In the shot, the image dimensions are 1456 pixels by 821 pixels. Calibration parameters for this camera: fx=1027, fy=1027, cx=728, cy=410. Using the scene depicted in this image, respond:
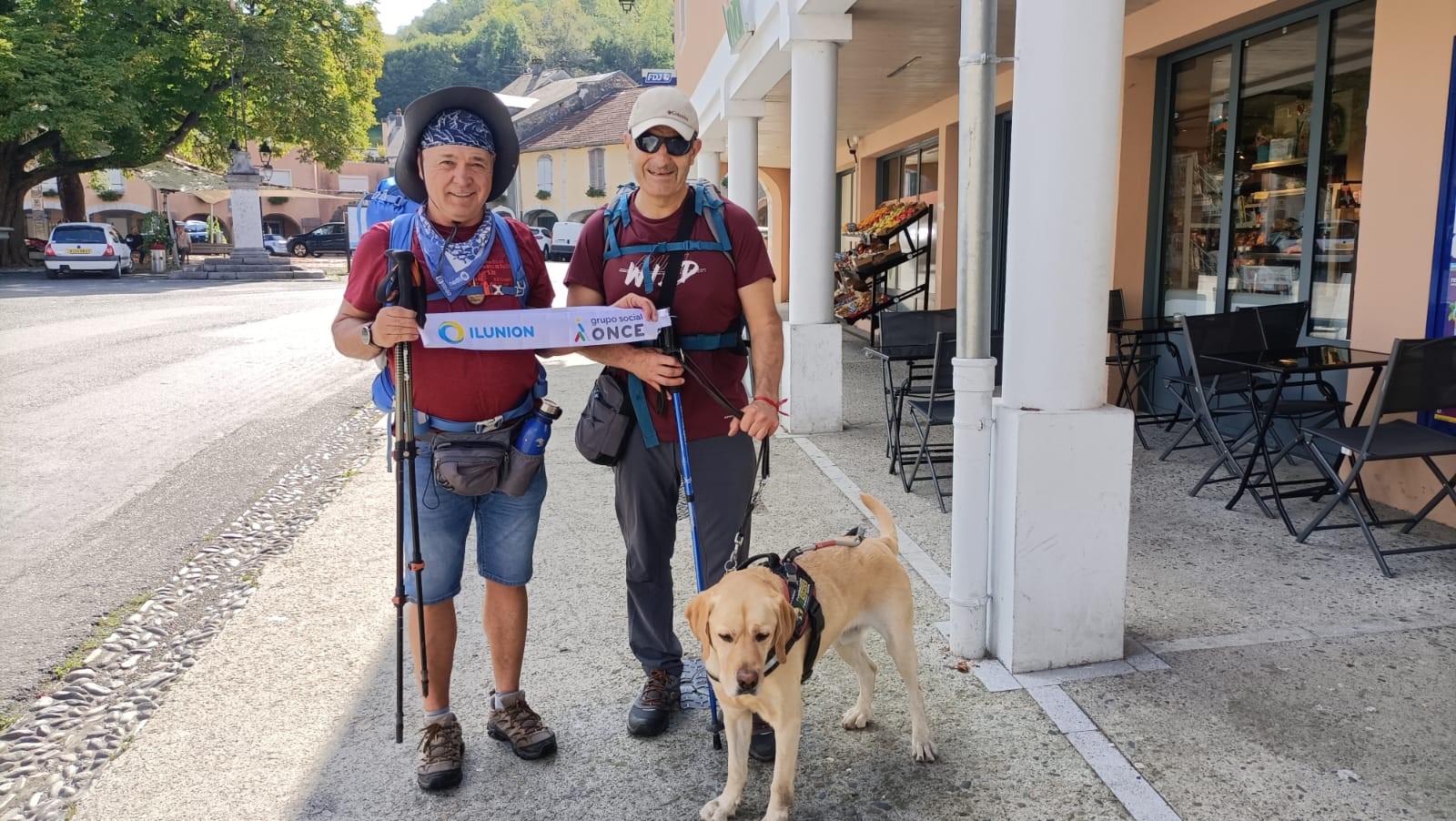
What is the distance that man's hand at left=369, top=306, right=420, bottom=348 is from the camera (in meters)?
2.86

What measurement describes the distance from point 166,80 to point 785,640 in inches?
1432

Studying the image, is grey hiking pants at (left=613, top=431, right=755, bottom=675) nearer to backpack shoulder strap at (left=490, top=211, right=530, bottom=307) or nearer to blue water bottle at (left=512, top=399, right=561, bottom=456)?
blue water bottle at (left=512, top=399, right=561, bottom=456)

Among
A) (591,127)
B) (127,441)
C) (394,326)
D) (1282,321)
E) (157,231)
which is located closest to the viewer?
(394,326)

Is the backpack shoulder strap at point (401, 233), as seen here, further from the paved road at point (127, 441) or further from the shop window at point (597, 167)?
the shop window at point (597, 167)

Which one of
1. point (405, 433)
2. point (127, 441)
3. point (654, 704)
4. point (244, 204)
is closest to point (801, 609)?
point (654, 704)

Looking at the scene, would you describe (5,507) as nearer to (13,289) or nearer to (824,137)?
(824,137)

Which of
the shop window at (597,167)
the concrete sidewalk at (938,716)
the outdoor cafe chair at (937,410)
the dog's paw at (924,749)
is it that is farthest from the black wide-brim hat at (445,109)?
the shop window at (597,167)

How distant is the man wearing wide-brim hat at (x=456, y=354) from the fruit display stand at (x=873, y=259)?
9.80 metres

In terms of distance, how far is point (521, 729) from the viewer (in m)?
3.29

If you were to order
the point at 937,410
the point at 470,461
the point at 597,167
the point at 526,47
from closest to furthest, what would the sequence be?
1. the point at 470,461
2. the point at 937,410
3. the point at 597,167
4. the point at 526,47

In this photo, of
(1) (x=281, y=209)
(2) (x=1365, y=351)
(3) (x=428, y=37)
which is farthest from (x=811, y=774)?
(3) (x=428, y=37)

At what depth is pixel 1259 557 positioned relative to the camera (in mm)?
4906

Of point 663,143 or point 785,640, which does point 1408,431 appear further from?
point 663,143

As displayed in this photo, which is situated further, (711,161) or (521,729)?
(711,161)
